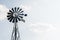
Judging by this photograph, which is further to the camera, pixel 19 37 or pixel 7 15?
pixel 7 15

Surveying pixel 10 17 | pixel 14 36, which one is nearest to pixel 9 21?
pixel 10 17

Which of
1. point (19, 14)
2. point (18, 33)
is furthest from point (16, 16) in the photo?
point (18, 33)

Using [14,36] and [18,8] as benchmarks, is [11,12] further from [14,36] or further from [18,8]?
[14,36]

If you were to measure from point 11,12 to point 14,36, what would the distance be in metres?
7.61

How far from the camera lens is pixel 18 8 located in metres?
64.1

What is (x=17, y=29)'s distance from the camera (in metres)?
61.7

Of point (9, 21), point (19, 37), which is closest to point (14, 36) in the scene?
point (19, 37)

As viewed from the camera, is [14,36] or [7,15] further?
[7,15]

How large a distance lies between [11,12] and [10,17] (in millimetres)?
1470

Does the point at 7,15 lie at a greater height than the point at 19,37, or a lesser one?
greater

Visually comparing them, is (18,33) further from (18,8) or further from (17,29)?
(18,8)

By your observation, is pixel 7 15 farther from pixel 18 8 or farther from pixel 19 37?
→ pixel 19 37

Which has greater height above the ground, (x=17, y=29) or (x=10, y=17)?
(x=10, y=17)

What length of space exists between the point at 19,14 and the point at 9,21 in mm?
3510
